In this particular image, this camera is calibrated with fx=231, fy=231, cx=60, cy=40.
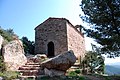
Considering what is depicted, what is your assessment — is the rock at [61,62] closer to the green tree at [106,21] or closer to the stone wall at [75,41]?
the green tree at [106,21]

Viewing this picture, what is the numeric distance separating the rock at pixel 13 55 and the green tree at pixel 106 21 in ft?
19.6

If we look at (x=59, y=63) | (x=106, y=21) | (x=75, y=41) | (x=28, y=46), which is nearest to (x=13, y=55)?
(x=59, y=63)

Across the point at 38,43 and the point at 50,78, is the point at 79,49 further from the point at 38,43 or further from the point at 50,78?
the point at 50,78

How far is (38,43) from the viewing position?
26516mm

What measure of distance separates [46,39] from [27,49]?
121 inches

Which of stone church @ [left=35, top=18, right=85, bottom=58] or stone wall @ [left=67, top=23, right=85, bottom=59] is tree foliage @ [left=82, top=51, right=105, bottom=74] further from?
stone church @ [left=35, top=18, right=85, bottom=58]

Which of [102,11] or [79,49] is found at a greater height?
[102,11]

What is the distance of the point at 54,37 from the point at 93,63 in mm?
5763

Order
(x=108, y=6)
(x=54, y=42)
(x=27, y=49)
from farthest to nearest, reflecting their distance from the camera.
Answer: (x=27, y=49)
(x=54, y=42)
(x=108, y=6)

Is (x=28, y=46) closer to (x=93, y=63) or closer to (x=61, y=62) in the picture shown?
(x=93, y=63)

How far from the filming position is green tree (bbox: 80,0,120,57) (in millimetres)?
16438

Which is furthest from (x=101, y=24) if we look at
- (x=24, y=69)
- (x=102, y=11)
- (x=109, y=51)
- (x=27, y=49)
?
(x=27, y=49)

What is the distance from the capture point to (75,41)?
1089 inches

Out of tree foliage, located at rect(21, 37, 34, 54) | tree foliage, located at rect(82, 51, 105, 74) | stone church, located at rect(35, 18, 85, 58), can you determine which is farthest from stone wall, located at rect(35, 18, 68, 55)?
tree foliage, located at rect(82, 51, 105, 74)
